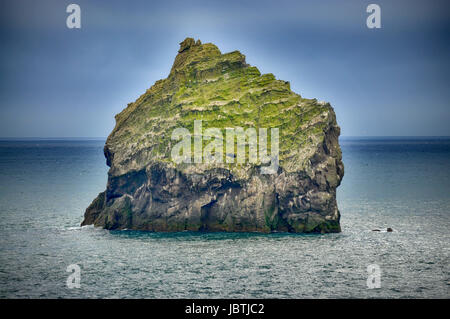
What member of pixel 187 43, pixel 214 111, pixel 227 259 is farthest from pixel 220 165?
pixel 187 43

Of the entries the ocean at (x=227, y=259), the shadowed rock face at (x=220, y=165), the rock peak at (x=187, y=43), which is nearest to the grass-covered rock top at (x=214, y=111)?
the shadowed rock face at (x=220, y=165)

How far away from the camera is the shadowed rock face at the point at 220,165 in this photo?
200 feet

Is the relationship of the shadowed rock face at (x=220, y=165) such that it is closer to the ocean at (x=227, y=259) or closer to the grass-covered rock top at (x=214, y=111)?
the grass-covered rock top at (x=214, y=111)

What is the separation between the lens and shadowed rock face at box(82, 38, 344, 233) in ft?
200

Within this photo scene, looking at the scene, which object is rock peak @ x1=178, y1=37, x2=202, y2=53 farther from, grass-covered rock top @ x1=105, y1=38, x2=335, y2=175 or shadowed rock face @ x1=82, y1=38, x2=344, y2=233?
shadowed rock face @ x1=82, y1=38, x2=344, y2=233

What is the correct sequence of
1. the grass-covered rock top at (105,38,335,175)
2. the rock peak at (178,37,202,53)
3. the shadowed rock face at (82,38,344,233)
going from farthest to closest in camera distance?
the rock peak at (178,37,202,53) < the grass-covered rock top at (105,38,335,175) < the shadowed rock face at (82,38,344,233)

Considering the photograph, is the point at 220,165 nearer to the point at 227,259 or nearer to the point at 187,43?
the point at 227,259

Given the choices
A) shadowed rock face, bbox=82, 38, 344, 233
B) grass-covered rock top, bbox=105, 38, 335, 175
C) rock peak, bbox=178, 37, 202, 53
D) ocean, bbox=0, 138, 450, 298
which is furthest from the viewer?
rock peak, bbox=178, 37, 202, 53

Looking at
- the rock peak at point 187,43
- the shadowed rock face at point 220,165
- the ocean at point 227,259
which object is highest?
the rock peak at point 187,43

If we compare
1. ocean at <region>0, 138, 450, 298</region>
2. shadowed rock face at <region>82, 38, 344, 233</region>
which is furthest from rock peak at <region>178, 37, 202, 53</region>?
ocean at <region>0, 138, 450, 298</region>

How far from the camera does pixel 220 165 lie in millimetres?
61969

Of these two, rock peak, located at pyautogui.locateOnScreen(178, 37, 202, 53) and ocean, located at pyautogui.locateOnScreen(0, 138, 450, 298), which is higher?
rock peak, located at pyautogui.locateOnScreen(178, 37, 202, 53)

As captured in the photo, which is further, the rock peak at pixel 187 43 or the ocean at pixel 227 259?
the rock peak at pixel 187 43
